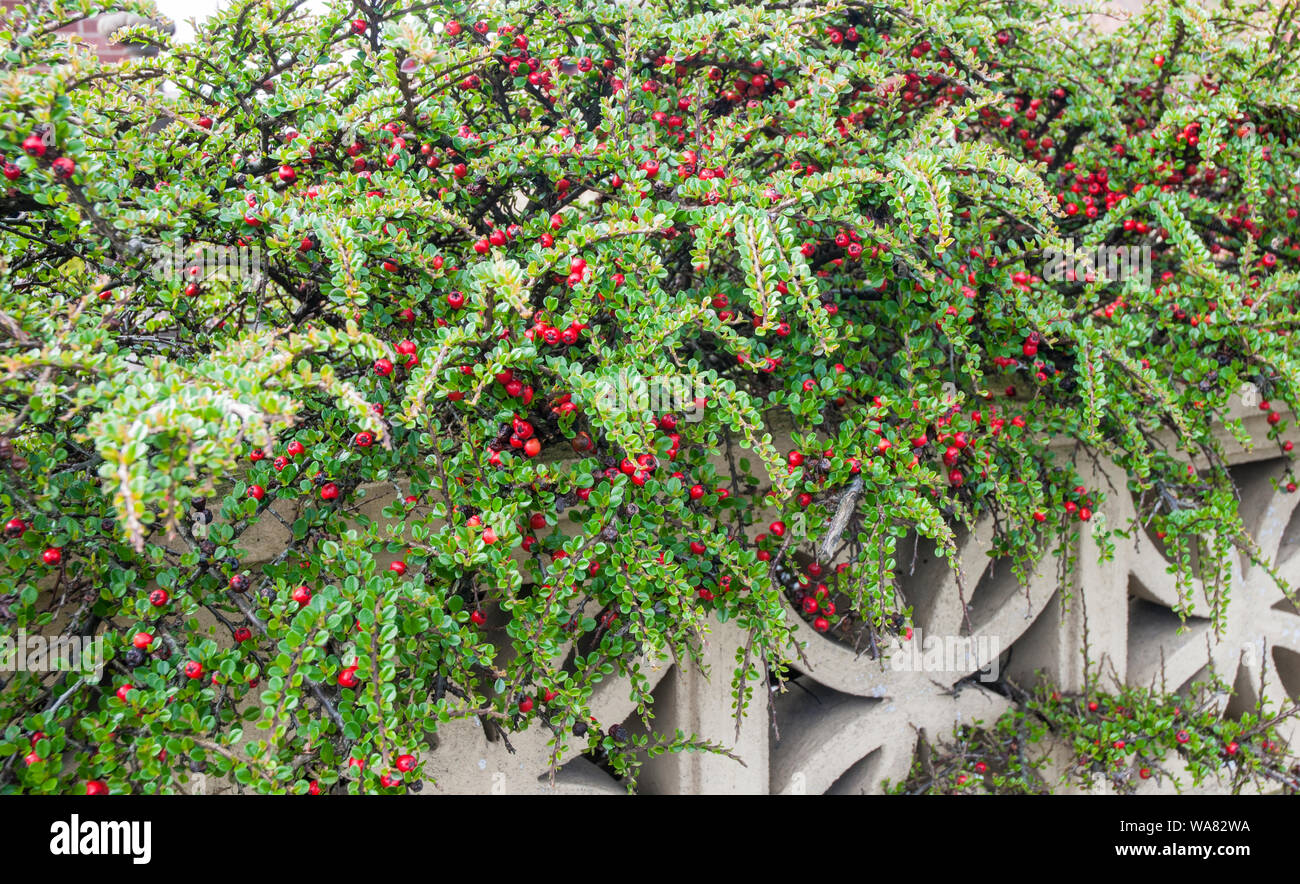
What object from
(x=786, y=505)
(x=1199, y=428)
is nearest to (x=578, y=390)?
(x=786, y=505)

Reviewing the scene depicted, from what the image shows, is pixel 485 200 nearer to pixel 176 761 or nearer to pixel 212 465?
Answer: pixel 212 465

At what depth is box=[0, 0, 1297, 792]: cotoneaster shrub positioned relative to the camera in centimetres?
100

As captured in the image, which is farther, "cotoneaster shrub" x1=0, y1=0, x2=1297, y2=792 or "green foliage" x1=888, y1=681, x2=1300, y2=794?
"green foliage" x1=888, y1=681, x2=1300, y2=794

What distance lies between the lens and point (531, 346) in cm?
110

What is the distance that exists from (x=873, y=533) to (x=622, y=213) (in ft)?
2.02

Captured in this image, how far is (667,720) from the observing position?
1.56 meters

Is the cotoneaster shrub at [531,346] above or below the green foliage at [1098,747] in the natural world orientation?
above

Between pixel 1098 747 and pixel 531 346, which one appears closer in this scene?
pixel 531 346

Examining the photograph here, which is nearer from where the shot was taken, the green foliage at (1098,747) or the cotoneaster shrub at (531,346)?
the cotoneaster shrub at (531,346)

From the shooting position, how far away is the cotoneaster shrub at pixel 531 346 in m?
1.00

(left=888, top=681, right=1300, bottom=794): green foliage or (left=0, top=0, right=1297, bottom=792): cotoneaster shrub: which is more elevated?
(left=0, top=0, right=1297, bottom=792): cotoneaster shrub

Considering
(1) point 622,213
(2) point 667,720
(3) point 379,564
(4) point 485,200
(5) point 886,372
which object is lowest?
(2) point 667,720

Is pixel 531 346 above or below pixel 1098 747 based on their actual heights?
above

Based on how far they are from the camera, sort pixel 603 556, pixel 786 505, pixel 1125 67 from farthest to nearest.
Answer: pixel 1125 67, pixel 786 505, pixel 603 556
